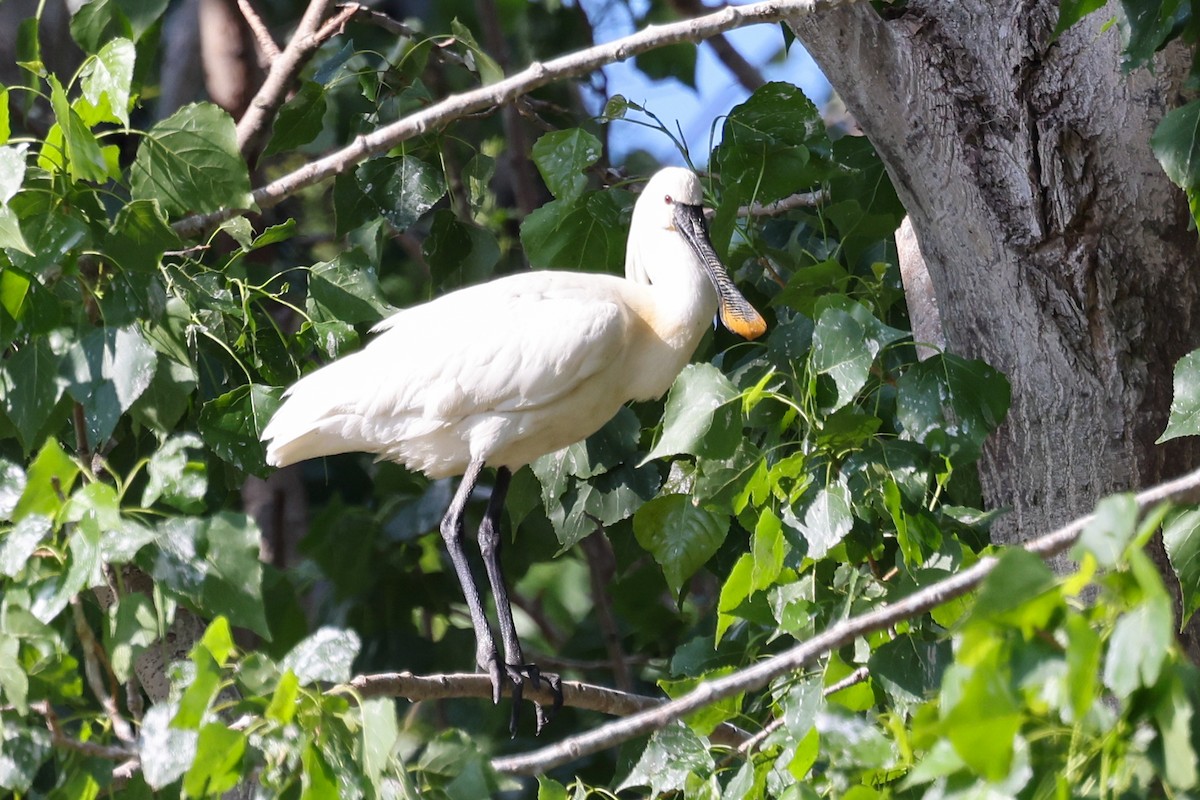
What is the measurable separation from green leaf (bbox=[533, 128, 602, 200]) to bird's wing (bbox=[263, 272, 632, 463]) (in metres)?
0.23

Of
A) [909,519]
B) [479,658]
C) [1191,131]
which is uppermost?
[1191,131]

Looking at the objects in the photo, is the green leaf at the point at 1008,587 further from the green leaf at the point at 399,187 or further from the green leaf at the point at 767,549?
the green leaf at the point at 399,187

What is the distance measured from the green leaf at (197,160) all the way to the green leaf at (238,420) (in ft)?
1.39

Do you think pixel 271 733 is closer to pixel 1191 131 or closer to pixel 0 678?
pixel 0 678

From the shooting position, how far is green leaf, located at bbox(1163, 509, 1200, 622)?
85.2 inches

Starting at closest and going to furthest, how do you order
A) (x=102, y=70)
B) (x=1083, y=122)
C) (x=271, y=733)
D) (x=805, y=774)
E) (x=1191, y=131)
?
1. (x=271, y=733)
2. (x=805, y=774)
3. (x=1191, y=131)
4. (x=102, y=70)
5. (x=1083, y=122)

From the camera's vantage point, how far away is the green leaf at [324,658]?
1.68 meters

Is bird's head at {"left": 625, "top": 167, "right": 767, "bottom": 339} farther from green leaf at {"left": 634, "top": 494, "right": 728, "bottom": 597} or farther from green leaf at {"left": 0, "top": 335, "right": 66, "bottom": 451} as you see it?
green leaf at {"left": 0, "top": 335, "right": 66, "bottom": 451}

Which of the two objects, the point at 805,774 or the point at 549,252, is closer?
the point at 805,774

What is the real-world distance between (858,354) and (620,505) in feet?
3.82

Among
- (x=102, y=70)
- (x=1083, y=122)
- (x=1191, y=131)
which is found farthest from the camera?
(x=1083, y=122)

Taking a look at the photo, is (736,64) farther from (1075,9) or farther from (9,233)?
(9,233)

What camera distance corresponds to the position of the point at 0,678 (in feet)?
5.86

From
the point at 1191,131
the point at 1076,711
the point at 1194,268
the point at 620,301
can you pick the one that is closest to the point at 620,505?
the point at 620,301
